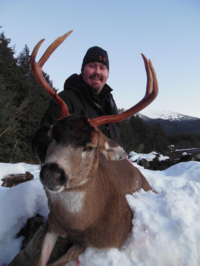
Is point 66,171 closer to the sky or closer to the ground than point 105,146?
closer to the ground

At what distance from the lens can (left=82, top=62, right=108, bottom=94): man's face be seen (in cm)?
354

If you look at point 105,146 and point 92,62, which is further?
point 92,62

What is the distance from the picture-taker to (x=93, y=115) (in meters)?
3.44

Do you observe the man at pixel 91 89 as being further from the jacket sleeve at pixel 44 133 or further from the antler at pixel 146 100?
the antler at pixel 146 100

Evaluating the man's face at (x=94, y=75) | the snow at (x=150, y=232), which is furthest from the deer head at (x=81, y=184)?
the man's face at (x=94, y=75)

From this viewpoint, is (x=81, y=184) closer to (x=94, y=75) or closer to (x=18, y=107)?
(x=94, y=75)

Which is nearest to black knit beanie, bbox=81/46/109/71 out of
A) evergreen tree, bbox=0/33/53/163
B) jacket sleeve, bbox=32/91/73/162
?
jacket sleeve, bbox=32/91/73/162

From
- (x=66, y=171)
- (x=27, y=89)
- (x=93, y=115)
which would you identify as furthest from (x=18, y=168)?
(x=27, y=89)

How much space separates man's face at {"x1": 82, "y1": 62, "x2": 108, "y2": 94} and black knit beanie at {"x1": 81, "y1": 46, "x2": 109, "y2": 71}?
0.24 ft

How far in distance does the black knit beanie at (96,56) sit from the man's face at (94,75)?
7 centimetres

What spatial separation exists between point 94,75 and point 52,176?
2.73m

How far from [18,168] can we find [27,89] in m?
11.6

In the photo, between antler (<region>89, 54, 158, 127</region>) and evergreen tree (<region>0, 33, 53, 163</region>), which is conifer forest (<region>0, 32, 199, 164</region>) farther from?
antler (<region>89, 54, 158, 127</region>)

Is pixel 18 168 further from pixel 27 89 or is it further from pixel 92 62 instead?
pixel 27 89
